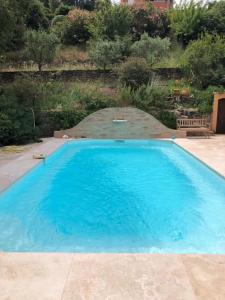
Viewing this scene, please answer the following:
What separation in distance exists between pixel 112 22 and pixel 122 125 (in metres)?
10.1


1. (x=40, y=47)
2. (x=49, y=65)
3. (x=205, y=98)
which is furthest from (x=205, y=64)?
(x=49, y=65)

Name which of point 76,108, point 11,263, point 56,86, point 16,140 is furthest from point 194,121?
point 11,263

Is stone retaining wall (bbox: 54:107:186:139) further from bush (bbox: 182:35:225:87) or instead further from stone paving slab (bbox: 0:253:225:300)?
stone paving slab (bbox: 0:253:225:300)

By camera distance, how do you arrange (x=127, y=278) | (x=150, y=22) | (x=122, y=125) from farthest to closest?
(x=150, y=22) < (x=122, y=125) < (x=127, y=278)

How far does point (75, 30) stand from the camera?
901 inches

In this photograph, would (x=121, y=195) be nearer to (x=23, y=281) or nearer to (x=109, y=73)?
(x=23, y=281)

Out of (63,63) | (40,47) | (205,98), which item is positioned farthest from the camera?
(63,63)

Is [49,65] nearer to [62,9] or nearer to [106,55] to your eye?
[106,55]

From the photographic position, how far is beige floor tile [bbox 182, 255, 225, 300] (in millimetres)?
2738

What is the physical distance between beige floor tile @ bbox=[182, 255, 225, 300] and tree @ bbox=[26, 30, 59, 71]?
14.5 metres

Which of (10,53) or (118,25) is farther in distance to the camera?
(118,25)

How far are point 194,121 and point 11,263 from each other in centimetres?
1151

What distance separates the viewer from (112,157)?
10.1 meters

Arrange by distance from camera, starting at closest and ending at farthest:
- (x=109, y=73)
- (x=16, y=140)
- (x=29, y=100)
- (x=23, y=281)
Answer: (x=23, y=281), (x=16, y=140), (x=29, y=100), (x=109, y=73)
